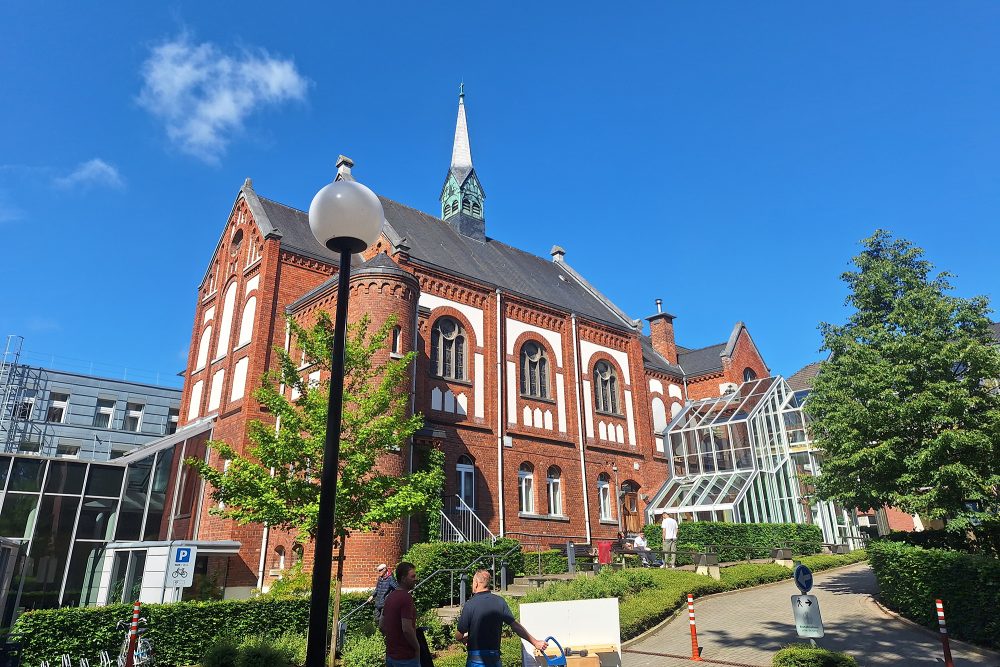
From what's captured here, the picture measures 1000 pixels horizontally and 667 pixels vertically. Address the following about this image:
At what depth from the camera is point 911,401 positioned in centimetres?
1431

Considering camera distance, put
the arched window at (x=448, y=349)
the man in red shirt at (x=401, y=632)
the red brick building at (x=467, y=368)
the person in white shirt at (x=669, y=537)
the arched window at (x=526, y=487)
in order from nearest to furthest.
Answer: the man in red shirt at (x=401, y=632), the red brick building at (x=467, y=368), the person in white shirt at (x=669, y=537), the arched window at (x=448, y=349), the arched window at (x=526, y=487)

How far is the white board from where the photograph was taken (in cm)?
919

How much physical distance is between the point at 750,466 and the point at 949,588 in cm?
1646

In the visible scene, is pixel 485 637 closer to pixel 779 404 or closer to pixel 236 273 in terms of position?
pixel 236 273

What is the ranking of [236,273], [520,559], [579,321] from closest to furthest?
[520,559], [236,273], [579,321]

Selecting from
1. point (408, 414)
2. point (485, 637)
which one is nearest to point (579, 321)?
point (408, 414)

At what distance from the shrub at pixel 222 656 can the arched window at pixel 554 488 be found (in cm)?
1535

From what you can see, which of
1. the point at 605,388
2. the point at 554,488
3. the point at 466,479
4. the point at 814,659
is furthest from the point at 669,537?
the point at 814,659

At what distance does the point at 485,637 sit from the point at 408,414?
47.6ft

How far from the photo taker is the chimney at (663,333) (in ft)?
119

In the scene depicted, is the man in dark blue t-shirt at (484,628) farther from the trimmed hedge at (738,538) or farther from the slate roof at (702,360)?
the slate roof at (702,360)

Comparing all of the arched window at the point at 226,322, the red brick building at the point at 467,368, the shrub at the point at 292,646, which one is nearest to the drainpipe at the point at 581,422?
the red brick building at the point at 467,368

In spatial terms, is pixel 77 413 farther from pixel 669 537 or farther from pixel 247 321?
pixel 669 537

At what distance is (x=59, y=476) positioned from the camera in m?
20.8
